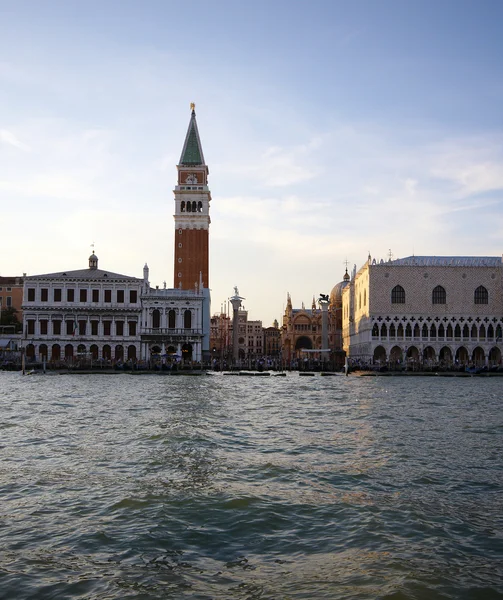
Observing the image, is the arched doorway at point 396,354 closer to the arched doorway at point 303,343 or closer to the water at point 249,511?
the arched doorway at point 303,343

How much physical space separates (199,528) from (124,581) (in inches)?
82.0

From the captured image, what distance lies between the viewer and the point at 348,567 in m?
7.96

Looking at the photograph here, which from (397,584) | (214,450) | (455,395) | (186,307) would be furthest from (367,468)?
(186,307)

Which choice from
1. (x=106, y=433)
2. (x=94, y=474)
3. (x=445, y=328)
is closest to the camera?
(x=94, y=474)

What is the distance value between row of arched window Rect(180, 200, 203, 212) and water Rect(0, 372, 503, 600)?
63554 millimetres

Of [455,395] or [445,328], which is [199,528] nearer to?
[455,395]

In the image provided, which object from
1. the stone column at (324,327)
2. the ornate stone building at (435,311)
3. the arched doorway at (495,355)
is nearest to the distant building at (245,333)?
the stone column at (324,327)

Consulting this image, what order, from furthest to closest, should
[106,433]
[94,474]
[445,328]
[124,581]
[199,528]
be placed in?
[445,328] < [106,433] < [94,474] < [199,528] < [124,581]

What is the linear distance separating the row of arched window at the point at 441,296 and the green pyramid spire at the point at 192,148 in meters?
28.4

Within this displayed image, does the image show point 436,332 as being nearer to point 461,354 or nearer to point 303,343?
point 461,354

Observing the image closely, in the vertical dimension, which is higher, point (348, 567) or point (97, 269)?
point (97, 269)

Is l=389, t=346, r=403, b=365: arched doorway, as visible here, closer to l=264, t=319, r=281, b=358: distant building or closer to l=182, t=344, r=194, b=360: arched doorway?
l=182, t=344, r=194, b=360: arched doorway

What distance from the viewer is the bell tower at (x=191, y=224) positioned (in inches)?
3145

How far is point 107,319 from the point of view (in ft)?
219
